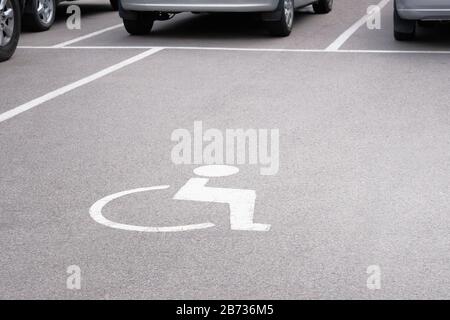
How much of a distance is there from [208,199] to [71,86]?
4264 millimetres

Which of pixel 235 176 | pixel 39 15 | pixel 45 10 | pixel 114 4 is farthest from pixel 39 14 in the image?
pixel 235 176

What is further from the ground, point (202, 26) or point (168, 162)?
point (168, 162)

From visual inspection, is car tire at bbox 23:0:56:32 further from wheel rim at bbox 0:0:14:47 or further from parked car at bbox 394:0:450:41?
parked car at bbox 394:0:450:41

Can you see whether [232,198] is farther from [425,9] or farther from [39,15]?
[39,15]

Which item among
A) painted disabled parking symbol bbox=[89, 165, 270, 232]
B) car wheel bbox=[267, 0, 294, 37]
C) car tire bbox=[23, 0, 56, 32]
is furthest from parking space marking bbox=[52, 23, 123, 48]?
painted disabled parking symbol bbox=[89, 165, 270, 232]

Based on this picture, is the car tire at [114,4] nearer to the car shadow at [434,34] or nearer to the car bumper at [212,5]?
the car bumper at [212,5]

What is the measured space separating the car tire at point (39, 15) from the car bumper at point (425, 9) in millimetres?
5337

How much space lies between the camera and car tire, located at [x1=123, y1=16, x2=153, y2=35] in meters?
13.5

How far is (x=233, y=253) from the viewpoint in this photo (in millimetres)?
4875

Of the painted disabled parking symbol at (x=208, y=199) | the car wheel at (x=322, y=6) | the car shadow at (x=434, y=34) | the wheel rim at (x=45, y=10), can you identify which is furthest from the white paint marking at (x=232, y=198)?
the car wheel at (x=322, y=6)

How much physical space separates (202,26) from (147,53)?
9.81 ft

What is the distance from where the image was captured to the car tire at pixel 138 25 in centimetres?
1346

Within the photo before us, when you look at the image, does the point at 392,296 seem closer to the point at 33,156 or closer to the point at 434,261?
the point at 434,261

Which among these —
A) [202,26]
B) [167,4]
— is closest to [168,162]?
[167,4]
